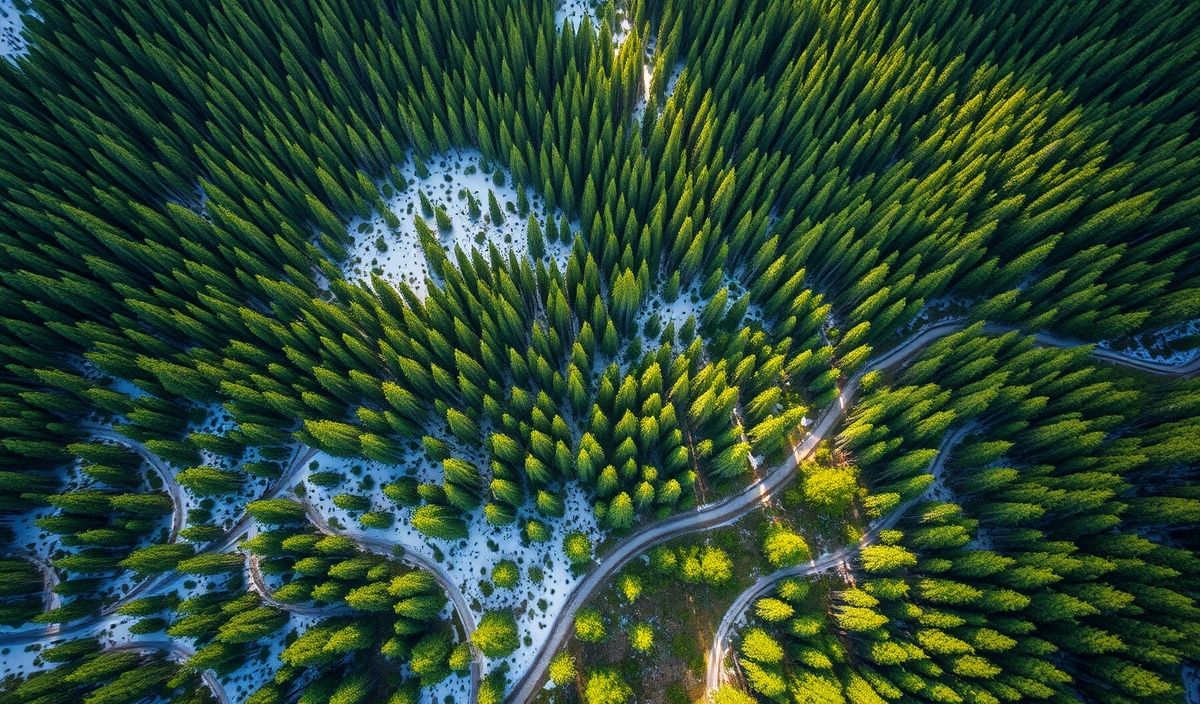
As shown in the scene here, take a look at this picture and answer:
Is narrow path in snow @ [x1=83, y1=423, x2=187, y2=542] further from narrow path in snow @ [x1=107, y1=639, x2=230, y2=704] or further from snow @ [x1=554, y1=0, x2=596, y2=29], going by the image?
snow @ [x1=554, y1=0, x2=596, y2=29]

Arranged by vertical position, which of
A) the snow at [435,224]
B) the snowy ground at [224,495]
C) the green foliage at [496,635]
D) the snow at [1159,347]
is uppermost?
the snow at [435,224]

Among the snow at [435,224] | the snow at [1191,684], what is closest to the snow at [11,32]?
the snow at [435,224]

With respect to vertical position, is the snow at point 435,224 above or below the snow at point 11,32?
below

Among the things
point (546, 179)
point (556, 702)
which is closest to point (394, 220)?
point (546, 179)

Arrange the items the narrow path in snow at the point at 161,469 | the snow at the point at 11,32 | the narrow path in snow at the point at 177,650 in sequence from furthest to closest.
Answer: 1. the snow at the point at 11,32
2. the narrow path in snow at the point at 161,469
3. the narrow path in snow at the point at 177,650

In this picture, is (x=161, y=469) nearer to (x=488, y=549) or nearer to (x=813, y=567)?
(x=488, y=549)

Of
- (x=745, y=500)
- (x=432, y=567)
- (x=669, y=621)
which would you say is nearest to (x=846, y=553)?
(x=745, y=500)

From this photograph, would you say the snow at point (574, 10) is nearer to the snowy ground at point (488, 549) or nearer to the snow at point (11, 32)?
the snowy ground at point (488, 549)

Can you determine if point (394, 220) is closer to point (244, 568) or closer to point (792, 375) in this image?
point (244, 568)
